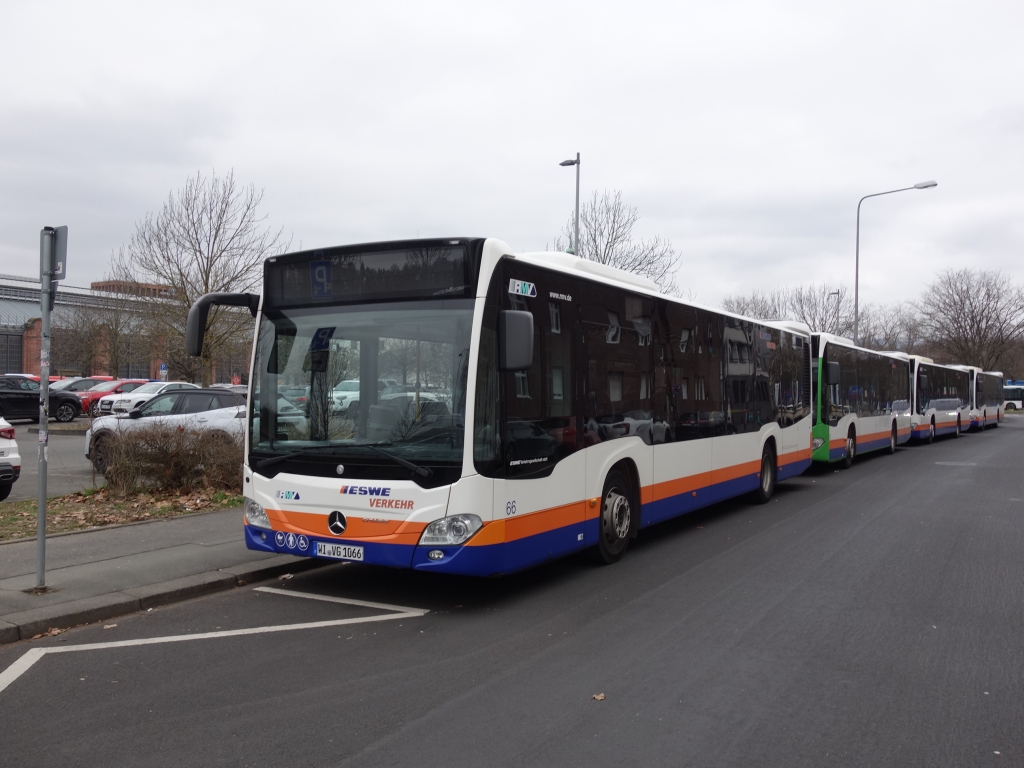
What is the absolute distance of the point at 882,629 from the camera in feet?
19.6

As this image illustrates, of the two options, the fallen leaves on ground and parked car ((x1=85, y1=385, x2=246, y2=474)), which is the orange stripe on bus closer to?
the fallen leaves on ground

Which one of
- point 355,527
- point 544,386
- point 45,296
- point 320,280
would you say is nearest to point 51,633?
point 355,527

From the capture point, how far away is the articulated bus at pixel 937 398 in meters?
26.7

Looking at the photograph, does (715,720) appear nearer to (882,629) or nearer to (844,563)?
(882,629)

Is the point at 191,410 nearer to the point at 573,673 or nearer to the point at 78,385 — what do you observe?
the point at 573,673

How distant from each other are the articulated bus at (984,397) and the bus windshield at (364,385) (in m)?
33.6

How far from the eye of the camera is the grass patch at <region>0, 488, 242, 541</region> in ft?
31.0

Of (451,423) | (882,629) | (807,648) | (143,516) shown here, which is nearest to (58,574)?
(143,516)

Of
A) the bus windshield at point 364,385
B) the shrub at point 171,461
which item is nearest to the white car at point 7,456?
the shrub at point 171,461

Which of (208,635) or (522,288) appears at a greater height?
(522,288)

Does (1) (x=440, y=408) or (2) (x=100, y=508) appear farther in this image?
(2) (x=100, y=508)

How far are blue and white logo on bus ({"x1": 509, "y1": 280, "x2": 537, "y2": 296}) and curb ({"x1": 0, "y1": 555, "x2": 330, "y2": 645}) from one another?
3.46 metres

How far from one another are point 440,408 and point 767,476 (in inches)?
317

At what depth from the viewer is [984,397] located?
40.9 m
